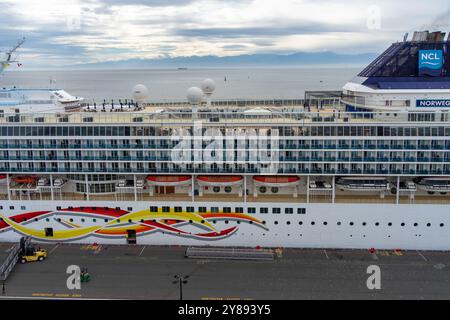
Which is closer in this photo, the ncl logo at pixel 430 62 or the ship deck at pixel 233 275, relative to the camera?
the ship deck at pixel 233 275

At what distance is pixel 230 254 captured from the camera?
25.8 m

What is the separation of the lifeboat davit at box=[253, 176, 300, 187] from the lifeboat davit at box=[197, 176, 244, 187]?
1.13 metres

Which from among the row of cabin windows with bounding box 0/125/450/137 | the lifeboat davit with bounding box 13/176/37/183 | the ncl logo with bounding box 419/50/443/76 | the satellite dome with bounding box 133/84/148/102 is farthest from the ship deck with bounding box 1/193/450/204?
the satellite dome with bounding box 133/84/148/102

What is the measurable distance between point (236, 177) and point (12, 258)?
1394 centimetres

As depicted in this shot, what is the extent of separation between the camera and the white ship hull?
26.1m

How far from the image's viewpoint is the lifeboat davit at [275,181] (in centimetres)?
2702

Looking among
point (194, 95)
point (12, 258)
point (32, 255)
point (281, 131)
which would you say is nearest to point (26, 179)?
point (32, 255)

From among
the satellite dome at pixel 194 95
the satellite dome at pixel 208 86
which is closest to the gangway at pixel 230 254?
the satellite dome at pixel 194 95

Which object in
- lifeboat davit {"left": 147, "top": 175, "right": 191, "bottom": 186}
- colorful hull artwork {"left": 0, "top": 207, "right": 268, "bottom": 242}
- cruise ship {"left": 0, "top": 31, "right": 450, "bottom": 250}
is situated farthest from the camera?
lifeboat davit {"left": 147, "top": 175, "right": 191, "bottom": 186}

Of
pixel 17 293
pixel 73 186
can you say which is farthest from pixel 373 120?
pixel 17 293

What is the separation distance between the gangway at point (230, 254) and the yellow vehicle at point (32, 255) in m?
8.56

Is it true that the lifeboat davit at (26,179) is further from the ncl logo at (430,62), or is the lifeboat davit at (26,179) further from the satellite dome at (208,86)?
the ncl logo at (430,62)

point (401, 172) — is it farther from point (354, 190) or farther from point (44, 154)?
point (44, 154)

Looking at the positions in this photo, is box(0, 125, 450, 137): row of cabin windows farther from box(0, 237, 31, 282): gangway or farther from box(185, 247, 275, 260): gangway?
box(185, 247, 275, 260): gangway
